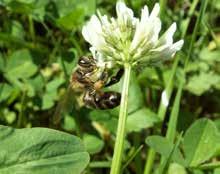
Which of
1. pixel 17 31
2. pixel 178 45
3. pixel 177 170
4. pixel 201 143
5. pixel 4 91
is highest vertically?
pixel 17 31

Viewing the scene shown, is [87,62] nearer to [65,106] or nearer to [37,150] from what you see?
[65,106]

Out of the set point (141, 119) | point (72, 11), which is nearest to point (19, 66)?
point (72, 11)

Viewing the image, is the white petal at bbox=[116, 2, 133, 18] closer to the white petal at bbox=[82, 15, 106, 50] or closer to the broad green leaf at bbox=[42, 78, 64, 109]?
the white petal at bbox=[82, 15, 106, 50]

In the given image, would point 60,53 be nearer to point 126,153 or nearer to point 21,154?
point 126,153

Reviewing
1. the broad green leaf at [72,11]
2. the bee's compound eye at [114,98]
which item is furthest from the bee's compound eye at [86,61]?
the broad green leaf at [72,11]

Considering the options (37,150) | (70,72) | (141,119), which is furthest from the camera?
(70,72)

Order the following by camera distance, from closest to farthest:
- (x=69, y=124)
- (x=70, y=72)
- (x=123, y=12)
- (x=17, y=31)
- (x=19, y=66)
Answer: (x=123, y=12) < (x=69, y=124) < (x=70, y=72) < (x=19, y=66) < (x=17, y=31)

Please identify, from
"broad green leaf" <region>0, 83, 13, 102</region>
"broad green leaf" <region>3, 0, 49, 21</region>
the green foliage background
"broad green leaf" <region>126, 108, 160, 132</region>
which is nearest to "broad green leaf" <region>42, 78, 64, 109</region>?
the green foliage background
